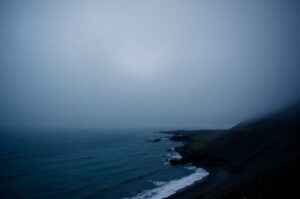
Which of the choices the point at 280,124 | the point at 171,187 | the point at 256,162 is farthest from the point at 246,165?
the point at 280,124

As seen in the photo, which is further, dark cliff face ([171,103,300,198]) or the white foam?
the white foam

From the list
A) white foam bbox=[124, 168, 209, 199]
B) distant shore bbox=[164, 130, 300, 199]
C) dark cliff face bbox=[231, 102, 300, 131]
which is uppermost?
dark cliff face bbox=[231, 102, 300, 131]

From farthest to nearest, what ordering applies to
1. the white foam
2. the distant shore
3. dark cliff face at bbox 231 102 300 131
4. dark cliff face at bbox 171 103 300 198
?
dark cliff face at bbox 231 102 300 131 < the white foam < the distant shore < dark cliff face at bbox 171 103 300 198

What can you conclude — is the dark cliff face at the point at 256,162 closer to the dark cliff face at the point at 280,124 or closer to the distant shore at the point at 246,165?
the distant shore at the point at 246,165

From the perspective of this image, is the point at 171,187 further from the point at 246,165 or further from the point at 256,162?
the point at 256,162

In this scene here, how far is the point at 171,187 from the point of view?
3106 centimetres

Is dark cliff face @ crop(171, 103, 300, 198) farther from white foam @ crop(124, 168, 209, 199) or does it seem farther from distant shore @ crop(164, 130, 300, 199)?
white foam @ crop(124, 168, 209, 199)

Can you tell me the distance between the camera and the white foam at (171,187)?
2770cm

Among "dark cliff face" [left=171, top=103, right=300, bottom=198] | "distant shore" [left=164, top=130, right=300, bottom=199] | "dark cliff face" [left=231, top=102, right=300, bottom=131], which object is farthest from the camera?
"dark cliff face" [left=231, top=102, right=300, bottom=131]

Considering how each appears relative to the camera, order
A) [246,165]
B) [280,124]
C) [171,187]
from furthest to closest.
A: [280,124] → [246,165] → [171,187]

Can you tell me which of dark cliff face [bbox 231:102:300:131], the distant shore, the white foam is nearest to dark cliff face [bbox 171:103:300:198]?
the distant shore

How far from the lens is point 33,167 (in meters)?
47.3

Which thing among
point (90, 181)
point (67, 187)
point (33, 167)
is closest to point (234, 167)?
point (90, 181)

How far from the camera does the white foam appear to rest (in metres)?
27.7
